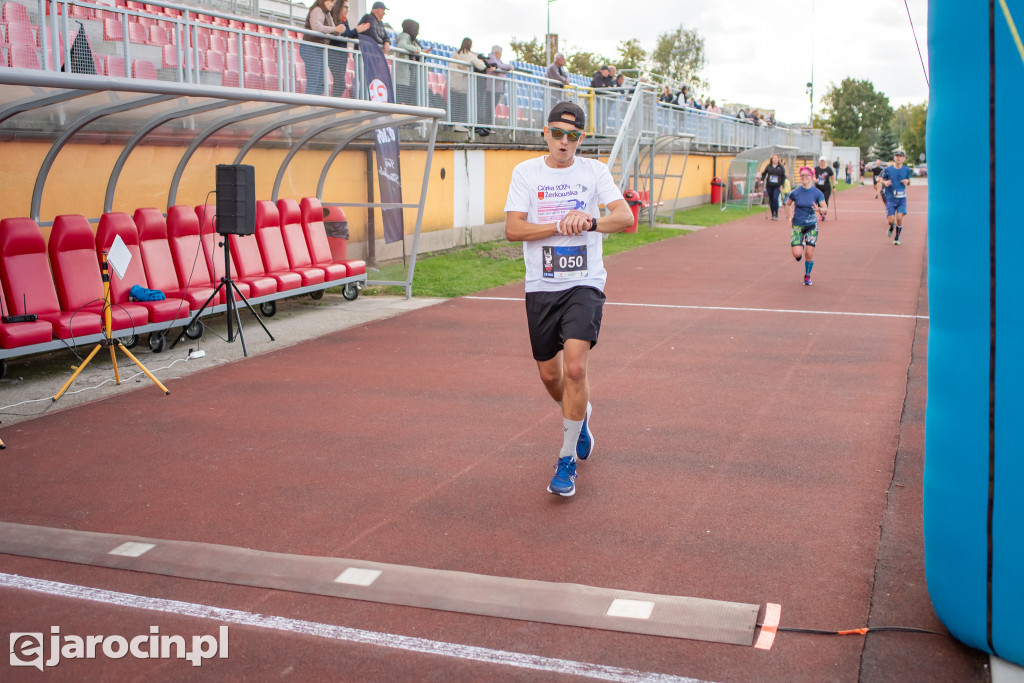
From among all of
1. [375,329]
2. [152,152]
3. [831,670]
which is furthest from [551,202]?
[152,152]

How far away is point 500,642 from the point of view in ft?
12.9

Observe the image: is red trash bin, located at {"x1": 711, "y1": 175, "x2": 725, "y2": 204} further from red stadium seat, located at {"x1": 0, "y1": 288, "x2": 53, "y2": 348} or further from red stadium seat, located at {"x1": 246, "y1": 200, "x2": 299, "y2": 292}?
red stadium seat, located at {"x1": 0, "y1": 288, "x2": 53, "y2": 348}

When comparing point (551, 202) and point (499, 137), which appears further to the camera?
point (499, 137)

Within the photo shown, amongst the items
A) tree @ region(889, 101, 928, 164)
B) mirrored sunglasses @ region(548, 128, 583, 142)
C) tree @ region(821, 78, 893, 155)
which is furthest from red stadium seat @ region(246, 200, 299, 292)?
tree @ region(821, 78, 893, 155)

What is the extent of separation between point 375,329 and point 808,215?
796 centimetres

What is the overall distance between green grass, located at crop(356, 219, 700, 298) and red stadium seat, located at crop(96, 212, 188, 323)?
4.51m

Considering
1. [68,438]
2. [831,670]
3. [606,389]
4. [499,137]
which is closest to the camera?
[831,670]

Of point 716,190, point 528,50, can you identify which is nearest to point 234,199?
point 716,190

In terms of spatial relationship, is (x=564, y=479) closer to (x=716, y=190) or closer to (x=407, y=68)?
(x=407, y=68)

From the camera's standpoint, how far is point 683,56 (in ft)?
312

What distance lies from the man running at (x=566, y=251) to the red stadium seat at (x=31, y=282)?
5.16m

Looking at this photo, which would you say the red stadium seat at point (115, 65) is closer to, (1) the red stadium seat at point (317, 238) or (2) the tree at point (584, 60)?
(1) the red stadium seat at point (317, 238)

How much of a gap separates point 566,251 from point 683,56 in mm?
94834

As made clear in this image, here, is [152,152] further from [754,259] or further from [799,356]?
[754,259]
